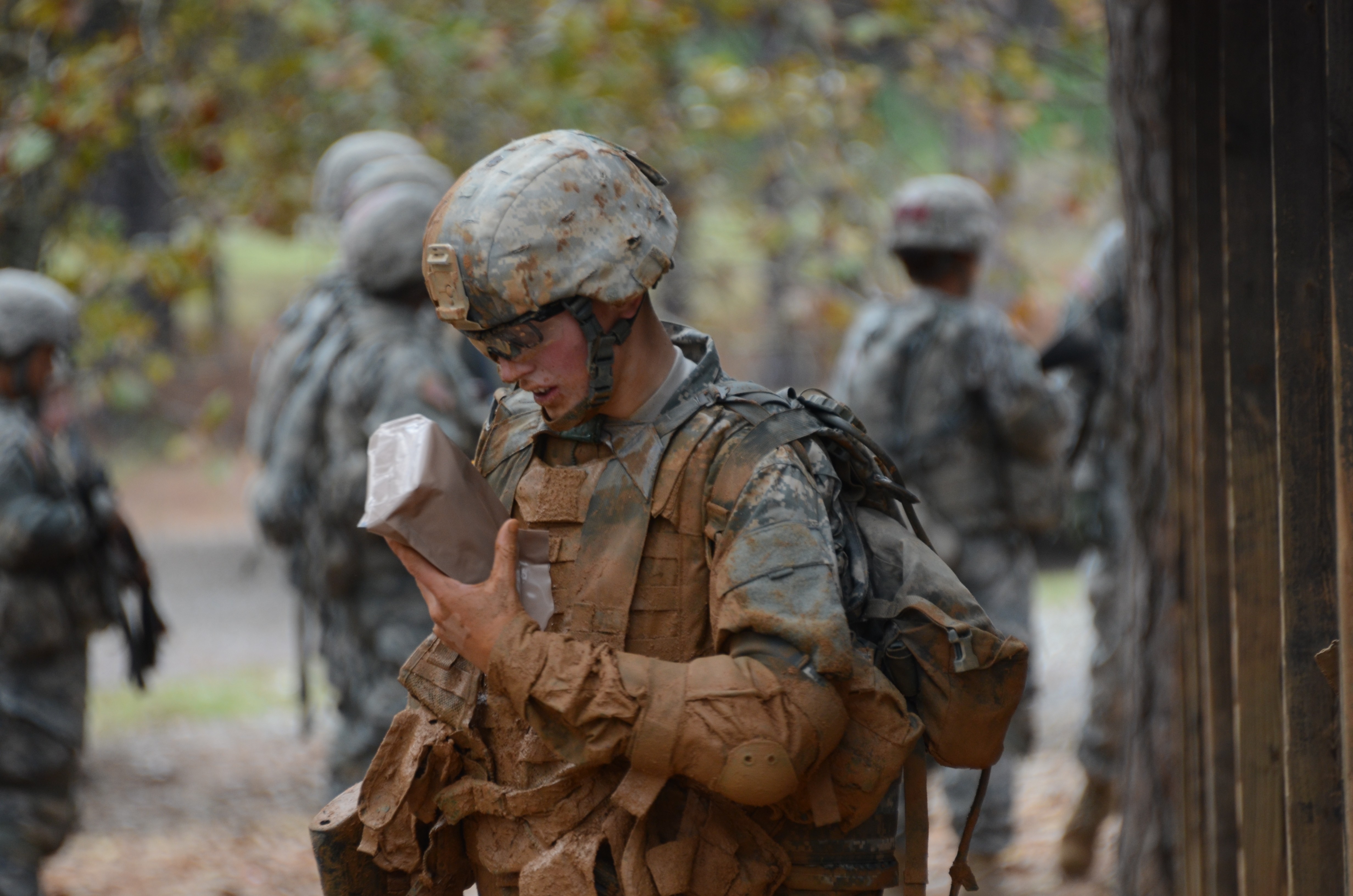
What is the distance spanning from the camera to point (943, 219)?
5.74m

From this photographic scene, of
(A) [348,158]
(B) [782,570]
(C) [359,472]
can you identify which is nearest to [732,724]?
(B) [782,570]

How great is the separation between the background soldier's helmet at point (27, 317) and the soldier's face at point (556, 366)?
10.1 feet

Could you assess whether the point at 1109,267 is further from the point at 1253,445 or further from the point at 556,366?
the point at 556,366

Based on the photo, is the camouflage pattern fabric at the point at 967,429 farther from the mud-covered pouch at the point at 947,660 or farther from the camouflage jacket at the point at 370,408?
the mud-covered pouch at the point at 947,660

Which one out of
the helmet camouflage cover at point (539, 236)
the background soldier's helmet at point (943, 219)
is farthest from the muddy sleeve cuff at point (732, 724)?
the background soldier's helmet at point (943, 219)

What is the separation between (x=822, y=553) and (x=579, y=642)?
401mm

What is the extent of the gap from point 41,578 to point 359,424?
3.87ft

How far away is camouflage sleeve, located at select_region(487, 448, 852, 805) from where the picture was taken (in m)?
2.16

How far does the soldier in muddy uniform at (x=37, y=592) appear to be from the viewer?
4754 mm

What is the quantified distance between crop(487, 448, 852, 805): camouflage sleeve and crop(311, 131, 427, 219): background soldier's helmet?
13.8 feet

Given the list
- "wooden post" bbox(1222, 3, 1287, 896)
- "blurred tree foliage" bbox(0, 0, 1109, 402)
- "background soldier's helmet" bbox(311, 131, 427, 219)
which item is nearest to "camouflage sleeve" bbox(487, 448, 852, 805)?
"wooden post" bbox(1222, 3, 1287, 896)

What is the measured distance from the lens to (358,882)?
2.62 meters

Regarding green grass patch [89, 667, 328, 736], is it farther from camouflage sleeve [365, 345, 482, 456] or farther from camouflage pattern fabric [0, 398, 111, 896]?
camouflage sleeve [365, 345, 482, 456]

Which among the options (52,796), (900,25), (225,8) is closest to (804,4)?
(900,25)
